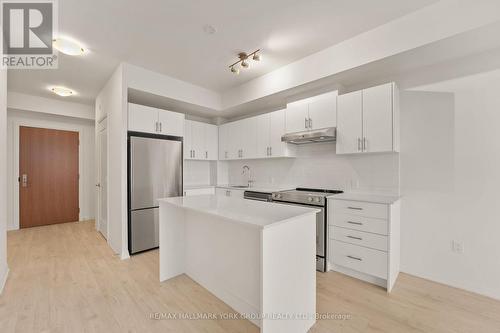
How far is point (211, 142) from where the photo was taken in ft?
15.7

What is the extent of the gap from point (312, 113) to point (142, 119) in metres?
2.59

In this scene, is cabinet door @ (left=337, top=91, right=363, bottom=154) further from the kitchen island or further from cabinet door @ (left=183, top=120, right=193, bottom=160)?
cabinet door @ (left=183, top=120, right=193, bottom=160)

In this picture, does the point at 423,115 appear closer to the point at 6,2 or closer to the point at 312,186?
the point at 312,186

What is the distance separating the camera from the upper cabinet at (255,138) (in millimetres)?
3725

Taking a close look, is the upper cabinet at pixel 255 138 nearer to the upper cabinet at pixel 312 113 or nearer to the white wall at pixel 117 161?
the upper cabinet at pixel 312 113

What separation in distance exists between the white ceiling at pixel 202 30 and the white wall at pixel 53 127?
75.0 inches

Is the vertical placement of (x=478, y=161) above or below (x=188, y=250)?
above

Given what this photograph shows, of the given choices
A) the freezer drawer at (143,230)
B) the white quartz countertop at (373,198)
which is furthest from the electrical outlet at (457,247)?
the freezer drawer at (143,230)

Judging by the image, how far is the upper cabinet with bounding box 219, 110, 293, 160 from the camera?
3725mm

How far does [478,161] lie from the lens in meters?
2.31

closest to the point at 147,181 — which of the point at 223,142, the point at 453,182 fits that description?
the point at 223,142

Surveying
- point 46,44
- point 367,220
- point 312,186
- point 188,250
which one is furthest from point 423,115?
point 46,44

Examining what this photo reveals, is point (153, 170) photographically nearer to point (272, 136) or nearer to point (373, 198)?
point (272, 136)

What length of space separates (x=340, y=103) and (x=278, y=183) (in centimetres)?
183
